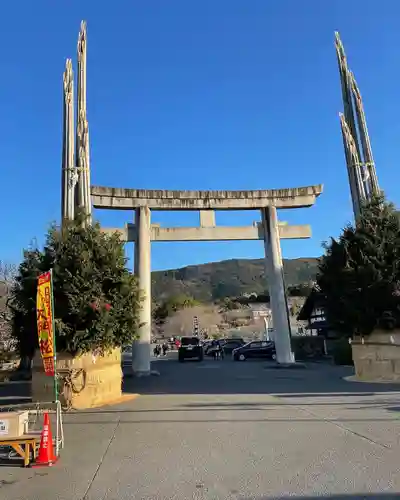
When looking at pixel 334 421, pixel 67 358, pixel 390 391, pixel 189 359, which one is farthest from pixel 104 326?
pixel 189 359

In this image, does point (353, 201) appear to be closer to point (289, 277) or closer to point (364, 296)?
point (364, 296)

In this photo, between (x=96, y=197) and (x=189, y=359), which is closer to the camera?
(x=96, y=197)

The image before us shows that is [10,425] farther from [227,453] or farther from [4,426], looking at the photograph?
[227,453]

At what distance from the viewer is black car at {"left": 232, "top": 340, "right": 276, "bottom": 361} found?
34.8 m

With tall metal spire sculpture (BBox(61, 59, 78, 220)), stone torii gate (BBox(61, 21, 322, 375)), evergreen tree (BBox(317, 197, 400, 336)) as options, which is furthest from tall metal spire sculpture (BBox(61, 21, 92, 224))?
evergreen tree (BBox(317, 197, 400, 336))

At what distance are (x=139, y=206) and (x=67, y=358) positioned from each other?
12592mm

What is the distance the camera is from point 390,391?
13.4 m

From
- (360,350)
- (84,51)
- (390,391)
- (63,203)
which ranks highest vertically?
(84,51)

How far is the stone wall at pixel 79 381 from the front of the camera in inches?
509

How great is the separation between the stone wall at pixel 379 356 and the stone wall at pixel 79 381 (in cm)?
877

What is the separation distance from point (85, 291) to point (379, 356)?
1017 centimetres

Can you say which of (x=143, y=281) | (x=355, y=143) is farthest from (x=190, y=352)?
(x=355, y=143)

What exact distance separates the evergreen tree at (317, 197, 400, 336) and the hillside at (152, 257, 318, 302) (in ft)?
423

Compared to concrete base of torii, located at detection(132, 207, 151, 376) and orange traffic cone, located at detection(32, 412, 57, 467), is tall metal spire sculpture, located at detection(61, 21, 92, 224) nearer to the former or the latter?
concrete base of torii, located at detection(132, 207, 151, 376)
